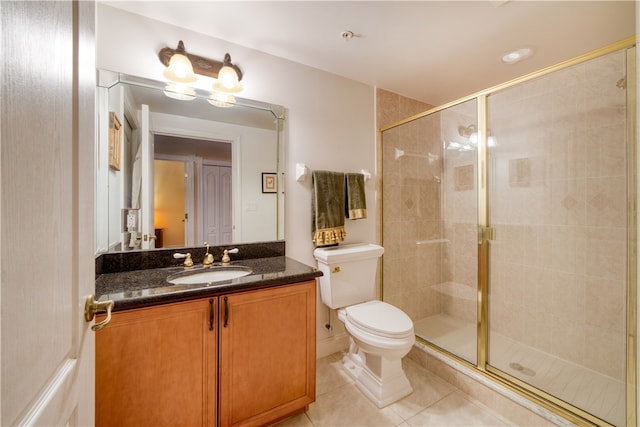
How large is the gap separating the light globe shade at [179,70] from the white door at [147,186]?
0.24 m

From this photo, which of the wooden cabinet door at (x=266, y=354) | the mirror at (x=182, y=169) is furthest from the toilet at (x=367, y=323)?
the mirror at (x=182, y=169)

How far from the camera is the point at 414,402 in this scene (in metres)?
1.57

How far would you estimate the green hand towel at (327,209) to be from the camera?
6.29 ft

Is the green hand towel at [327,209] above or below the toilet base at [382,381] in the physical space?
above

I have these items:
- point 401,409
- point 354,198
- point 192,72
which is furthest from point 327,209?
point 401,409

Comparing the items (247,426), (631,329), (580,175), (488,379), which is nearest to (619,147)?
(580,175)

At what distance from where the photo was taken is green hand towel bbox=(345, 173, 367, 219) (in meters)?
2.05

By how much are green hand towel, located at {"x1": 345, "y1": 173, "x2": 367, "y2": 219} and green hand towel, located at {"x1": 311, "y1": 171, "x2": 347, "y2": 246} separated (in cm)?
7

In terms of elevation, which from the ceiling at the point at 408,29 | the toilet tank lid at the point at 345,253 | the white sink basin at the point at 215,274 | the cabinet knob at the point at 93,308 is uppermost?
the ceiling at the point at 408,29

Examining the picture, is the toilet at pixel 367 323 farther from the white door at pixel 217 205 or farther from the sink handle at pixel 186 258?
the sink handle at pixel 186 258

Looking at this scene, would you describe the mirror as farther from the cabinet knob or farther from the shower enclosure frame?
the shower enclosure frame

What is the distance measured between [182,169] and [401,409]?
77.9 inches

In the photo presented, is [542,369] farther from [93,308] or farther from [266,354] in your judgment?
[93,308]

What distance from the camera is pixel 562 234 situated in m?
1.82
